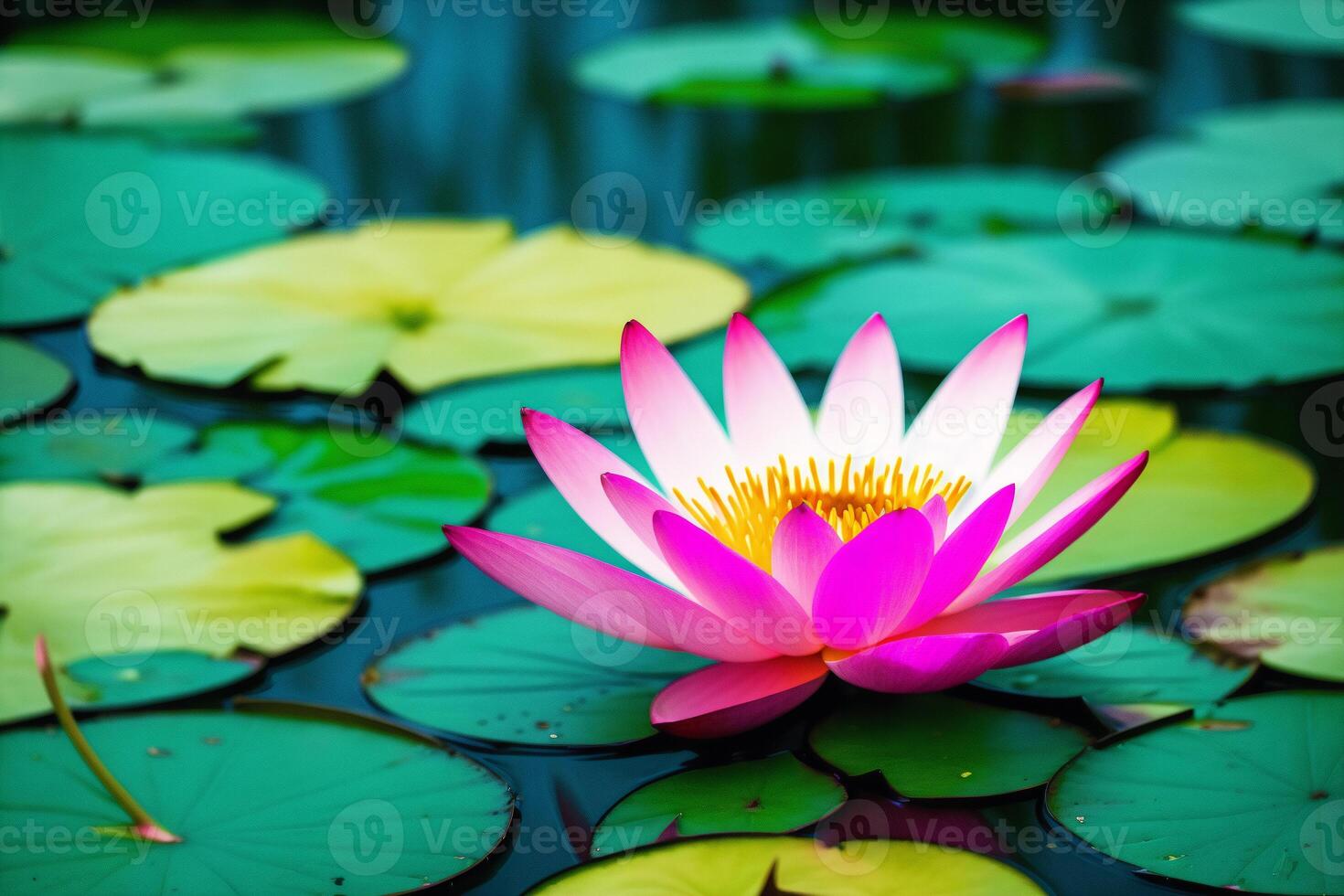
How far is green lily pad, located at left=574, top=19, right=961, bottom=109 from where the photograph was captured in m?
2.89

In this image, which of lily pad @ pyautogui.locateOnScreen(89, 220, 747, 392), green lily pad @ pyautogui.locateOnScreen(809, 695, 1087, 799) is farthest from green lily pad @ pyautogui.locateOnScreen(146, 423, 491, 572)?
green lily pad @ pyautogui.locateOnScreen(809, 695, 1087, 799)

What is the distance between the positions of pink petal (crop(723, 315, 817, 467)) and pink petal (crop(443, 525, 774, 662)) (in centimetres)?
24

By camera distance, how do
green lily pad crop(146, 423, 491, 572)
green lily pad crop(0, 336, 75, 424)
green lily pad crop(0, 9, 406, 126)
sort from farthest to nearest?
green lily pad crop(0, 9, 406, 126) → green lily pad crop(0, 336, 75, 424) → green lily pad crop(146, 423, 491, 572)

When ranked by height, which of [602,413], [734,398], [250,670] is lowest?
[250,670]

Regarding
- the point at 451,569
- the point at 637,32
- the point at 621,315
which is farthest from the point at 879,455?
the point at 637,32

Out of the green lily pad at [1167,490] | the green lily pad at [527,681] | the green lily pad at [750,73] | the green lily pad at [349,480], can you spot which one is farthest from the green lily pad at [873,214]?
the green lily pad at [527,681]

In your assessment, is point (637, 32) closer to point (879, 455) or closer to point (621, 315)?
point (621, 315)

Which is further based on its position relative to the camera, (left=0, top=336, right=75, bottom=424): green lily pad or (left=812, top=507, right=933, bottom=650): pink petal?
(left=0, top=336, right=75, bottom=424): green lily pad

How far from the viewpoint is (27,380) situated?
1.77m

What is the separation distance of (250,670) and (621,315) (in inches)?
33.1

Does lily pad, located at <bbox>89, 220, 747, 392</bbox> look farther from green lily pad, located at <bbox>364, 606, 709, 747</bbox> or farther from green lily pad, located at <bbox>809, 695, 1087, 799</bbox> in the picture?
green lily pad, located at <bbox>809, 695, 1087, 799</bbox>

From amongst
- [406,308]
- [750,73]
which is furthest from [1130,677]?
[750,73]

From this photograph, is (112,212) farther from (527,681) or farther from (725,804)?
(725,804)

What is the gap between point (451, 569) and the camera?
1.39 m
